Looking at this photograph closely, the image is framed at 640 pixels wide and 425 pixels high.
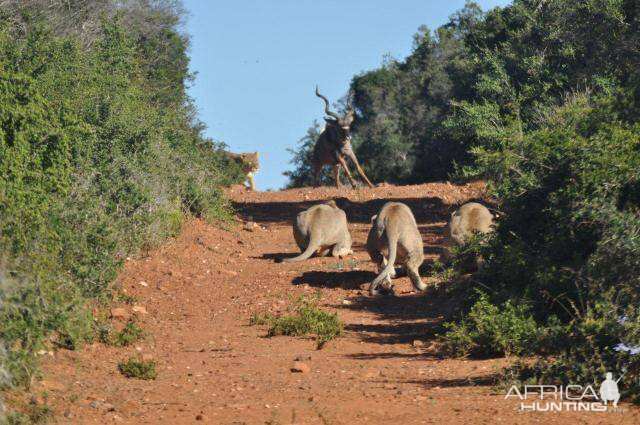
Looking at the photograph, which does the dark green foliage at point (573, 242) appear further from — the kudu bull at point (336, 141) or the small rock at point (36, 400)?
the kudu bull at point (336, 141)

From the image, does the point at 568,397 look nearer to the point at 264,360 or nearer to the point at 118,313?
the point at 264,360

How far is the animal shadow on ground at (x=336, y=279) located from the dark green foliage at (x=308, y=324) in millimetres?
2484

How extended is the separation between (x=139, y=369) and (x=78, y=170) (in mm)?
5656

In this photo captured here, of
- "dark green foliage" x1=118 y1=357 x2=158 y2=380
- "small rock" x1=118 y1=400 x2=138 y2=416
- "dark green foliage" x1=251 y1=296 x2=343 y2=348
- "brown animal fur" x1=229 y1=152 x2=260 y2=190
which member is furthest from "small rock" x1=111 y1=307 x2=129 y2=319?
"brown animal fur" x1=229 y1=152 x2=260 y2=190

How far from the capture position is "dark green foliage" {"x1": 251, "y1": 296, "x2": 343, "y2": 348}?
13.3 m

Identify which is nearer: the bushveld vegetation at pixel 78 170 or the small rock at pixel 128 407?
the small rock at pixel 128 407

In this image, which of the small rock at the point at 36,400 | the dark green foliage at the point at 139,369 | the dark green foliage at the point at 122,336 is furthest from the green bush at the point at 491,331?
the small rock at the point at 36,400

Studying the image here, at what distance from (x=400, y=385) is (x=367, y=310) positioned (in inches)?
182

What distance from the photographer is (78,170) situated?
639 inches

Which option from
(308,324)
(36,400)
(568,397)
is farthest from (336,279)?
(36,400)

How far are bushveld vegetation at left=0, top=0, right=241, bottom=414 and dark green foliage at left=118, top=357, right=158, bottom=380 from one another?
560 millimetres

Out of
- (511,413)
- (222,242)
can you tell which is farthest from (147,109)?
(511,413)

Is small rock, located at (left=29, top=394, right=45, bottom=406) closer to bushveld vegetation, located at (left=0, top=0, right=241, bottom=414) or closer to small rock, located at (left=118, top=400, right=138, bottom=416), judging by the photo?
bushveld vegetation, located at (left=0, top=0, right=241, bottom=414)

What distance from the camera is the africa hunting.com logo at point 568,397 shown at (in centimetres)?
918
